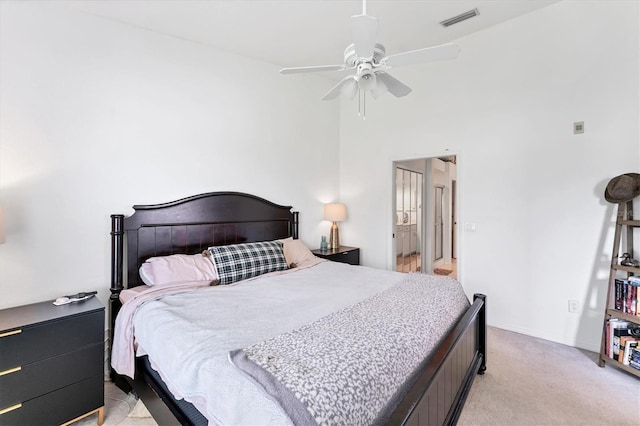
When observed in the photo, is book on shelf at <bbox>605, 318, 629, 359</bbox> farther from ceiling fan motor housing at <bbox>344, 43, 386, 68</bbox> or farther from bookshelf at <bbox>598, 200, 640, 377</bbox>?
ceiling fan motor housing at <bbox>344, 43, 386, 68</bbox>

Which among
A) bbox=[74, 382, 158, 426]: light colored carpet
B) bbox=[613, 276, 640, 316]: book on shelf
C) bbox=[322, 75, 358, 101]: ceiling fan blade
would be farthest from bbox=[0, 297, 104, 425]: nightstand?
bbox=[613, 276, 640, 316]: book on shelf

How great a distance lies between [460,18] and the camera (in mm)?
2982

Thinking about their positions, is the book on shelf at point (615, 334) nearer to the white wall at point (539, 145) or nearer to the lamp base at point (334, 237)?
the white wall at point (539, 145)

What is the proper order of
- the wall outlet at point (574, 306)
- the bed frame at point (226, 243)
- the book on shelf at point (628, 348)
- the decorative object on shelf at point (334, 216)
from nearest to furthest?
1. the bed frame at point (226, 243)
2. the book on shelf at point (628, 348)
3. the wall outlet at point (574, 306)
4. the decorative object on shelf at point (334, 216)

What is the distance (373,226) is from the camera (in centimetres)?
440

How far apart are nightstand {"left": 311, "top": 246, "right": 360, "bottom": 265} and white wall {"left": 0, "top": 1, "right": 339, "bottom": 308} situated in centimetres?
119

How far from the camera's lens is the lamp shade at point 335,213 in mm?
4246

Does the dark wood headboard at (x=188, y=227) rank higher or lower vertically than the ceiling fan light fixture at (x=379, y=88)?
lower

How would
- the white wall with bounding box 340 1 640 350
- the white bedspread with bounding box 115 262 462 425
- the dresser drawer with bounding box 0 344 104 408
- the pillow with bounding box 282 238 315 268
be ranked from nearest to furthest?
the white bedspread with bounding box 115 262 462 425, the dresser drawer with bounding box 0 344 104 408, the white wall with bounding box 340 1 640 350, the pillow with bounding box 282 238 315 268

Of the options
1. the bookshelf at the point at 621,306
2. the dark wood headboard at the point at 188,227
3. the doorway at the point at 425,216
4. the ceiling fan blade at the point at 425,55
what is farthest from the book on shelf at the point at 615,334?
the dark wood headboard at the point at 188,227

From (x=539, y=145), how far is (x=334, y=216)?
2531 millimetres

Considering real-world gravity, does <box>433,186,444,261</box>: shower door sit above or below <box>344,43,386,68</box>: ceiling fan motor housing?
below

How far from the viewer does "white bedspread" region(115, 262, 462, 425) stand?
1.10 meters

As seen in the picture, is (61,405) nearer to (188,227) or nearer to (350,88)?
(188,227)
